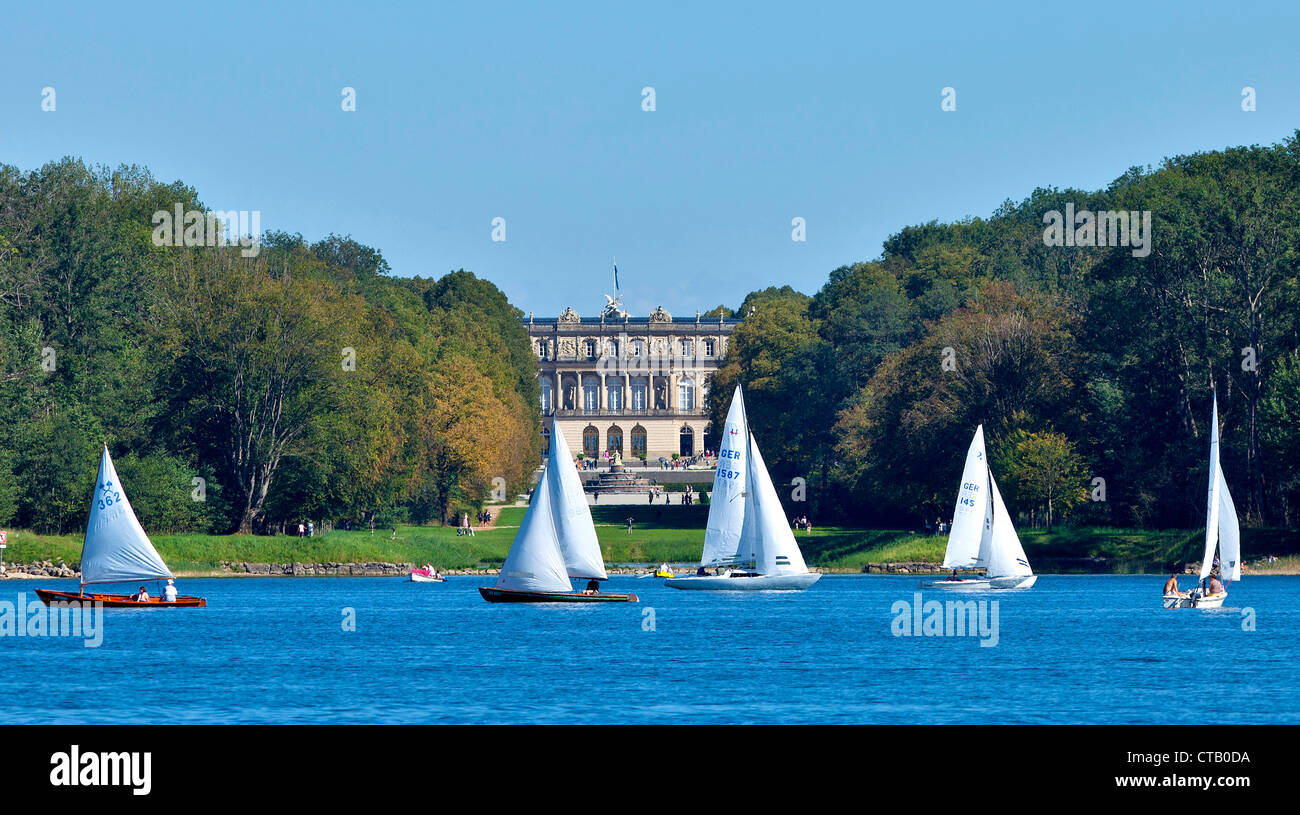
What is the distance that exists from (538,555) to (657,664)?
13585mm

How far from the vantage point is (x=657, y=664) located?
43.7 meters

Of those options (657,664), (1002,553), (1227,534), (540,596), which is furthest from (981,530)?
(657,664)

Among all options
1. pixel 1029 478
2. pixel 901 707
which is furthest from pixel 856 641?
pixel 1029 478

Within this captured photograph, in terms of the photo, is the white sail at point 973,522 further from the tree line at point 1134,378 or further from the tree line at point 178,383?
the tree line at point 178,383

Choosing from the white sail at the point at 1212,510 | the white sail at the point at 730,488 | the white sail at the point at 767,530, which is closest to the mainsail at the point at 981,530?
the white sail at the point at 767,530

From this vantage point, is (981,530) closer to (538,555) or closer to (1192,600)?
(1192,600)

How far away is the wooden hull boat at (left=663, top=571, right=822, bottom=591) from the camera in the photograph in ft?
216

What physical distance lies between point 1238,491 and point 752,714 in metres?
46.0

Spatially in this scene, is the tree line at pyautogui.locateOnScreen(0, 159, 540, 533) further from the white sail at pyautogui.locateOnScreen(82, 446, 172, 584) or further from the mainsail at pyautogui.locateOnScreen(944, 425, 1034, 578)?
the mainsail at pyautogui.locateOnScreen(944, 425, 1034, 578)

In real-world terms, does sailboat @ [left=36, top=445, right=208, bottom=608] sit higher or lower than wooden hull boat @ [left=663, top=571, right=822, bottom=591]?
higher

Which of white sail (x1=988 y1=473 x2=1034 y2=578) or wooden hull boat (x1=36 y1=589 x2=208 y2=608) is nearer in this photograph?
wooden hull boat (x1=36 y1=589 x2=208 y2=608)

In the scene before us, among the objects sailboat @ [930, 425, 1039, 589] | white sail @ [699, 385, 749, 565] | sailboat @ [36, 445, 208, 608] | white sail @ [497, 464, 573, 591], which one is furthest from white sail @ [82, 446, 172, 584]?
sailboat @ [930, 425, 1039, 589]
